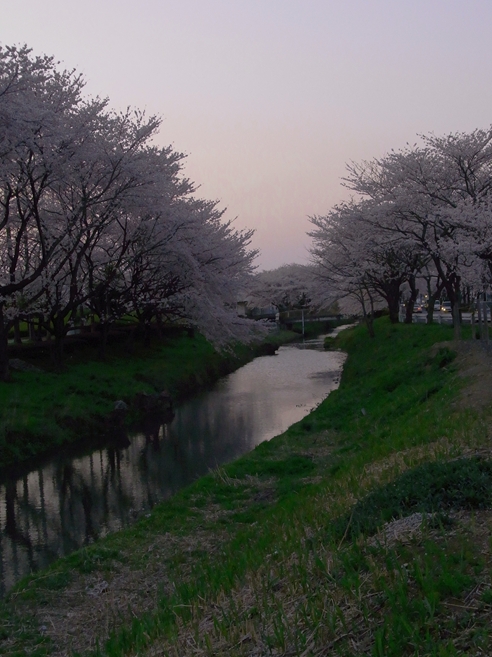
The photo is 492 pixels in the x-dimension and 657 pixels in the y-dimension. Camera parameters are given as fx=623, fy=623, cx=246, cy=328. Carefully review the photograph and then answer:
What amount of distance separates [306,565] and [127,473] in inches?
377

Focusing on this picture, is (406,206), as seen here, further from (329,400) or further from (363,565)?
(363,565)

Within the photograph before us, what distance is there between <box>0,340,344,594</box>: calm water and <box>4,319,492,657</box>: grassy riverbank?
1.44 m

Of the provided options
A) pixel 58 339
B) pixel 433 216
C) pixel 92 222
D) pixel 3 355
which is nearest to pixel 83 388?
pixel 3 355

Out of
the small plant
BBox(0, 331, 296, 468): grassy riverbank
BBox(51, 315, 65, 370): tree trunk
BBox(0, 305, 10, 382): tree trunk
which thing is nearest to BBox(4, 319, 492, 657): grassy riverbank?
the small plant

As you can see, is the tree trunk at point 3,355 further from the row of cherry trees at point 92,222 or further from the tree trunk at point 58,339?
the tree trunk at point 58,339

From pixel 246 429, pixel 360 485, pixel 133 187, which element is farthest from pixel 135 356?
pixel 360 485

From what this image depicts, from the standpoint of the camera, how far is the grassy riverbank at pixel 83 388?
52.6 ft

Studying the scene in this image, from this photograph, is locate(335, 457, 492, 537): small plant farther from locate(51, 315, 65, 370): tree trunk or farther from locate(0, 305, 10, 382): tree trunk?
locate(51, 315, 65, 370): tree trunk

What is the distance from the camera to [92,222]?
20.3 meters

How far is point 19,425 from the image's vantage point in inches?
627

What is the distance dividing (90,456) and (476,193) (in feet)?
50.1

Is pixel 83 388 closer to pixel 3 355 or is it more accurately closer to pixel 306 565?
Result: pixel 3 355

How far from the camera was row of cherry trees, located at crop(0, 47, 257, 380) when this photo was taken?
1659 cm

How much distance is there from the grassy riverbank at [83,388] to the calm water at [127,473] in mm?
1113
